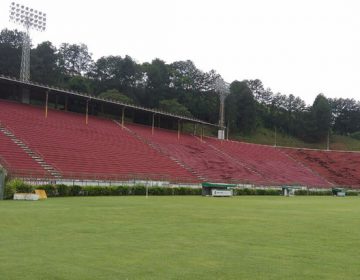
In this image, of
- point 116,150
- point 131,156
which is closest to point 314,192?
point 131,156

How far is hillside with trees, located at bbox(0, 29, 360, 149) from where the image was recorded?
89125mm

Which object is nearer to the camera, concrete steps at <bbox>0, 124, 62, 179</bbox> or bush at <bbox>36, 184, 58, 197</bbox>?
bush at <bbox>36, 184, 58, 197</bbox>

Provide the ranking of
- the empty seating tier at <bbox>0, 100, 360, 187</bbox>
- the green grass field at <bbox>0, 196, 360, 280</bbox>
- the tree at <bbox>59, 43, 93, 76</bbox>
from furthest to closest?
the tree at <bbox>59, 43, 93, 76</bbox>
the empty seating tier at <bbox>0, 100, 360, 187</bbox>
the green grass field at <bbox>0, 196, 360, 280</bbox>

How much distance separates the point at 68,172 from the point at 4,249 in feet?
92.6

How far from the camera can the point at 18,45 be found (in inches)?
3477

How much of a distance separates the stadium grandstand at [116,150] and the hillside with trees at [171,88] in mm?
22618

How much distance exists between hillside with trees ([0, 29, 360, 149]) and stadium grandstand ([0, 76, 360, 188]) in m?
22.6

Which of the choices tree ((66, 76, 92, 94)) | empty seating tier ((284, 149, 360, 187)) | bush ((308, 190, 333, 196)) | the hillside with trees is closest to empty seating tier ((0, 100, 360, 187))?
empty seating tier ((284, 149, 360, 187))

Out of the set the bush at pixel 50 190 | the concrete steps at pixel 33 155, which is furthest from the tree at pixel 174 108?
the bush at pixel 50 190

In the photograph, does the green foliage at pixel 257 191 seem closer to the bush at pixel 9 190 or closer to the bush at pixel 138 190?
the bush at pixel 138 190

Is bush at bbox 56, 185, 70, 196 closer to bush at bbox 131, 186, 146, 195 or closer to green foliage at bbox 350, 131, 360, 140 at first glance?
bush at bbox 131, 186, 146, 195

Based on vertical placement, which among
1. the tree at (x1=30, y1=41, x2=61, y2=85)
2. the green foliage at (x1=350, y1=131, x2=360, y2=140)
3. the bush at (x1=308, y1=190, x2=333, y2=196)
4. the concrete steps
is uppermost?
the tree at (x1=30, y1=41, x2=61, y2=85)

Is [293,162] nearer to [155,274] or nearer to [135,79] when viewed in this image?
[135,79]

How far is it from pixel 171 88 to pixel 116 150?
59.5 metres
